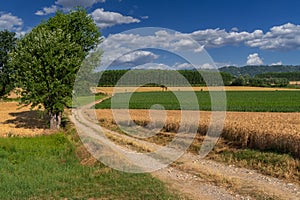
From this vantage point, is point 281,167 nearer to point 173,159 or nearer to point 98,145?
point 173,159

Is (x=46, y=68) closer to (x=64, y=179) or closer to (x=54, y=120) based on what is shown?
(x=54, y=120)

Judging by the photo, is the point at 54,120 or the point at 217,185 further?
the point at 54,120

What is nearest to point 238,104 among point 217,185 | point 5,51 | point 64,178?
point 217,185

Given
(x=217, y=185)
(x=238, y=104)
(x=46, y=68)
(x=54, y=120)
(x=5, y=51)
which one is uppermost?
(x=5, y=51)

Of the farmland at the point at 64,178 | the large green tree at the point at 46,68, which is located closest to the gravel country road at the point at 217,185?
the farmland at the point at 64,178

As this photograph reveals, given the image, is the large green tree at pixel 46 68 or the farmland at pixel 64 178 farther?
the large green tree at pixel 46 68

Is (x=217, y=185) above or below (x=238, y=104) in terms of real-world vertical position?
below

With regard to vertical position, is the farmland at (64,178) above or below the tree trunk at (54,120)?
below

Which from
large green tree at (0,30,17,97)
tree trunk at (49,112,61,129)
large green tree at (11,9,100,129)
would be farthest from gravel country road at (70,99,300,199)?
large green tree at (0,30,17,97)

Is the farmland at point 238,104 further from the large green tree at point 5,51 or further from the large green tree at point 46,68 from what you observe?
the large green tree at point 5,51

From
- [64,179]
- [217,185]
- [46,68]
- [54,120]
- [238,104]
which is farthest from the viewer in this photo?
[238,104]

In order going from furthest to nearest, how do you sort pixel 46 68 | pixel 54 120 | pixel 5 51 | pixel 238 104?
pixel 5 51
pixel 238 104
pixel 54 120
pixel 46 68

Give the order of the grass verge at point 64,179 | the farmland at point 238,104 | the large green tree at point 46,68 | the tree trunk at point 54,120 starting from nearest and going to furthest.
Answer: the grass verge at point 64,179
the large green tree at point 46,68
the tree trunk at point 54,120
the farmland at point 238,104

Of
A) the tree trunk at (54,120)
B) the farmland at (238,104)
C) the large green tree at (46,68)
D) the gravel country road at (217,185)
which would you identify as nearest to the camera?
the gravel country road at (217,185)
